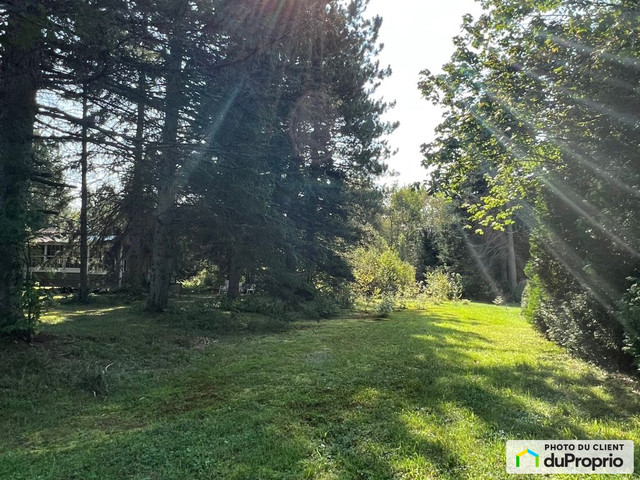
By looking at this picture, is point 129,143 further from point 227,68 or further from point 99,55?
point 227,68

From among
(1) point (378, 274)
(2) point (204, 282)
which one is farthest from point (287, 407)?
(2) point (204, 282)

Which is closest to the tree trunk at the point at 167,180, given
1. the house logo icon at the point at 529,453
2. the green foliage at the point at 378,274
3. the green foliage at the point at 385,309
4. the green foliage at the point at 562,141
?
the green foliage at the point at 562,141

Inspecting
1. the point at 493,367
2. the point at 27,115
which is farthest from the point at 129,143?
the point at 493,367

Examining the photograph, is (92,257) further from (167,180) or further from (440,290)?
(440,290)

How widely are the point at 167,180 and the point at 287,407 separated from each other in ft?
17.5

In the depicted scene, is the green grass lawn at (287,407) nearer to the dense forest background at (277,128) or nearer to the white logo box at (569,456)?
the white logo box at (569,456)

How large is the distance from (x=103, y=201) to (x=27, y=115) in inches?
270

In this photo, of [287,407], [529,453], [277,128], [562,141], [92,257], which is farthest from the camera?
[92,257]

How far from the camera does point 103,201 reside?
1254cm

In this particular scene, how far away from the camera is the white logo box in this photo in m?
2.84

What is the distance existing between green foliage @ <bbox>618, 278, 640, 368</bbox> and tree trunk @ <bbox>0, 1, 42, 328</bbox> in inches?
312

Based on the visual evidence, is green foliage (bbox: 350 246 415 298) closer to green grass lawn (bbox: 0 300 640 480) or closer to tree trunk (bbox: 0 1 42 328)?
green grass lawn (bbox: 0 300 640 480)

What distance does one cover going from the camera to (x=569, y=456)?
3004mm

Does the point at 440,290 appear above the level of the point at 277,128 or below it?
below
